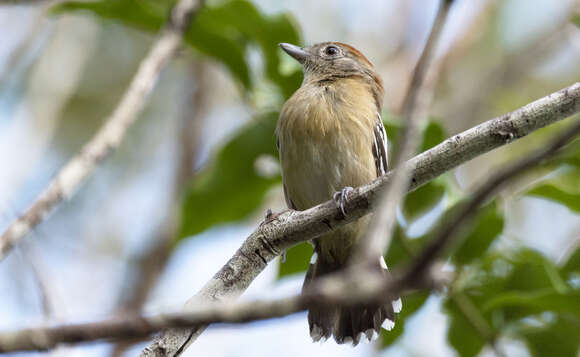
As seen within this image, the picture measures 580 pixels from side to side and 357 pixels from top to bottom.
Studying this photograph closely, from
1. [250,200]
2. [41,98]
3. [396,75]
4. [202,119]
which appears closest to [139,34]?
[202,119]

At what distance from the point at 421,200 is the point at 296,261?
93 centimetres

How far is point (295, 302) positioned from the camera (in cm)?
128

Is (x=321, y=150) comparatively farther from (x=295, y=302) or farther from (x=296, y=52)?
(x=295, y=302)

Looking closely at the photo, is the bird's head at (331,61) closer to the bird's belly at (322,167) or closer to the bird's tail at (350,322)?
the bird's belly at (322,167)

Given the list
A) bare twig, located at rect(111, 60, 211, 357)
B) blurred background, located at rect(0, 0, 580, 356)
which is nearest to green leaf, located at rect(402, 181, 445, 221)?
blurred background, located at rect(0, 0, 580, 356)

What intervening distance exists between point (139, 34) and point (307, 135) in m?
7.80

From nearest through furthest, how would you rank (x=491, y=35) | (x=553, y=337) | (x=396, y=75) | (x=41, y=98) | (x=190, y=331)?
1. (x=190, y=331)
2. (x=553, y=337)
3. (x=41, y=98)
4. (x=396, y=75)
5. (x=491, y=35)

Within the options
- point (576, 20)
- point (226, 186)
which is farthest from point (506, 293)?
point (226, 186)

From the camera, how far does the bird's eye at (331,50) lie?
578 centimetres

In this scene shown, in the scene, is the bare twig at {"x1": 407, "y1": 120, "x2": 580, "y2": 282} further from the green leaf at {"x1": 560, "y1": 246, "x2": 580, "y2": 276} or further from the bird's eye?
the bird's eye

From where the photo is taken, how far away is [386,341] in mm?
4453

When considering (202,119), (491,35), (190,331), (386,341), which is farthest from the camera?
(491,35)

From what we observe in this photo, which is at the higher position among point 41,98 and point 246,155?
point 41,98

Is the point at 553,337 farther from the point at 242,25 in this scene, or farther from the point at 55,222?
the point at 55,222
